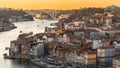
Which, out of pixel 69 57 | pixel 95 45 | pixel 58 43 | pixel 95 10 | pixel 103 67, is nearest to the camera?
pixel 103 67

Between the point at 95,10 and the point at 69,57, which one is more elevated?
the point at 95,10

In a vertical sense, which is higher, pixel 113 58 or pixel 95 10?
pixel 95 10

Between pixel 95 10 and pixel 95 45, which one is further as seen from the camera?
pixel 95 10

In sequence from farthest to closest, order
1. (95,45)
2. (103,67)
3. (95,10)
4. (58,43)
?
(95,10), (58,43), (95,45), (103,67)

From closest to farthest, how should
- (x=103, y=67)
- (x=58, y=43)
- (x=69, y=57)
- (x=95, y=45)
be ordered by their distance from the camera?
(x=103, y=67) < (x=69, y=57) < (x=95, y=45) < (x=58, y=43)

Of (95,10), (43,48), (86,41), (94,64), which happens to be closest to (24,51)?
(43,48)

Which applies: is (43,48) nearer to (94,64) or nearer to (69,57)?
(69,57)

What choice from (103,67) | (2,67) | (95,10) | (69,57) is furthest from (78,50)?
(95,10)

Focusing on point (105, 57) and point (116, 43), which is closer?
point (105, 57)

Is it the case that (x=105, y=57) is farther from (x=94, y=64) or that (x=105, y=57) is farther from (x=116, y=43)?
(x=116, y=43)
